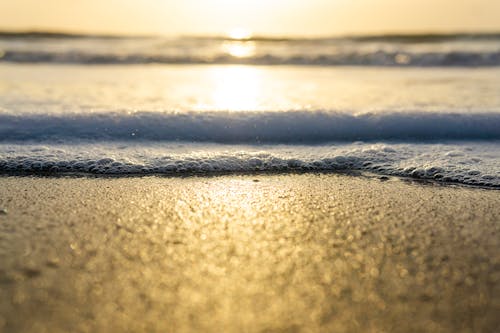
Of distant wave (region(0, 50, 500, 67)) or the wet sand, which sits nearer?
the wet sand

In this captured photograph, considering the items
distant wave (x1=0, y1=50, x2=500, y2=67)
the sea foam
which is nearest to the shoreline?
the sea foam

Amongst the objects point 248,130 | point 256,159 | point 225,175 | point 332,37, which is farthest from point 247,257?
point 332,37

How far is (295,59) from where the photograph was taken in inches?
336

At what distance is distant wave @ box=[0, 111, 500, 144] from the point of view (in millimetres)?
2703

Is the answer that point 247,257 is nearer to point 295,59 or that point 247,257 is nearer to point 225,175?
point 225,175

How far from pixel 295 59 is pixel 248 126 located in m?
6.04

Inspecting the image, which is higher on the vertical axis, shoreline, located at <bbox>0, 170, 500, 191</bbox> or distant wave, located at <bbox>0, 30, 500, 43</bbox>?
distant wave, located at <bbox>0, 30, 500, 43</bbox>

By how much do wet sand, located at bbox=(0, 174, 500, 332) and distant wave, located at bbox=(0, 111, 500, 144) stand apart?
0.76 meters

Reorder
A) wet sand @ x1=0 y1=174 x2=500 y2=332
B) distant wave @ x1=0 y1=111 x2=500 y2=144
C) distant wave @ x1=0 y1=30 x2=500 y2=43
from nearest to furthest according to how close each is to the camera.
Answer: wet sand @ x1=0 y1=174 x2=500 y2=332, distant wave @ x1=0 y1=111 x2=500 y2=144, distant wave @ x1=0 y1=30 x2=500 y2=43

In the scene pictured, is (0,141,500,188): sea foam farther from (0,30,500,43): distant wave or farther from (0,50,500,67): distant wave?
(0,30,500,43): distant wave

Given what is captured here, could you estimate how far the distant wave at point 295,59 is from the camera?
8.05m

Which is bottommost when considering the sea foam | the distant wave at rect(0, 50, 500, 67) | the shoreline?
the shoreline

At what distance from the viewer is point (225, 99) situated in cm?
379

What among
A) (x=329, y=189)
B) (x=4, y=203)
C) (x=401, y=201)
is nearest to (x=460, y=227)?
(x=401, y=201)
